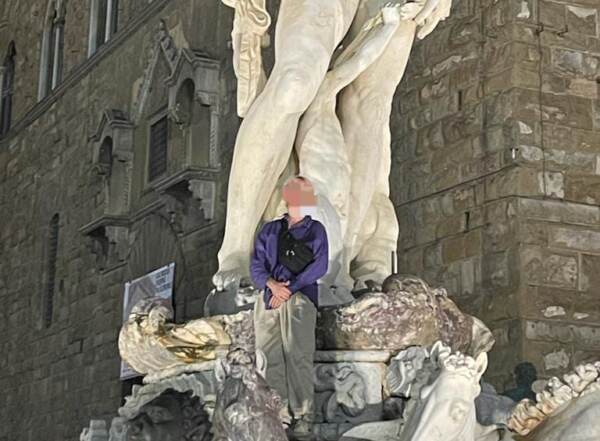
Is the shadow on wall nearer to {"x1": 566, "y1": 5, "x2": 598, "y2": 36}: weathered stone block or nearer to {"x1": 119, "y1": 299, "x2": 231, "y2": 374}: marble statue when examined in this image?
{"x1": 566, "y1": 5, "x2": 598, "y2": 36}: weathered stone block

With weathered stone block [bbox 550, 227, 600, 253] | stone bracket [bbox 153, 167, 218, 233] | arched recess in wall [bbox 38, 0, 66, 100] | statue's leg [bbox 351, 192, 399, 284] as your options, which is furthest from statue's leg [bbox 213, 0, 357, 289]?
arched recess in wall [bbox 38, 0, 66, 100]

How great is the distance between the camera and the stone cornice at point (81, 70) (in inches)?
571

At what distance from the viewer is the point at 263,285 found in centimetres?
328

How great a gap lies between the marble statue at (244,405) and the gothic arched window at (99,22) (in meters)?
14.1

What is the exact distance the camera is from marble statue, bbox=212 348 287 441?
8.75ft

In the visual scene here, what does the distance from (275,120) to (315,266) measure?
0.75 meters

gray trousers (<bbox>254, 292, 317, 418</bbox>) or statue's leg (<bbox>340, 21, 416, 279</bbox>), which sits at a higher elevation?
statue's leg (<bbox>340, 21, 416, 279</bbox>)

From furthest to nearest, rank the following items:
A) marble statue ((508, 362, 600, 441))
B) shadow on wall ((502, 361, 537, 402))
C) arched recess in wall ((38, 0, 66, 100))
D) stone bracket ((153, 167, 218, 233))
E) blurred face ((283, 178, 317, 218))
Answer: arched recess in wall ((38, 0, 66, 100)) < stone bracket ((153, 167, 218, 233)) < shadow on wall ((502, 361, 537, 402)) < blurred face ((283, 178, 317, 218)) < marble statue ((508, 362, 600, 441))

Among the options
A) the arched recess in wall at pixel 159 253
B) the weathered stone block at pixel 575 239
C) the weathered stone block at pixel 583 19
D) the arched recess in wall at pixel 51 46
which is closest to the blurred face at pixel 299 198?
the weathered stone block at pixel 575 239

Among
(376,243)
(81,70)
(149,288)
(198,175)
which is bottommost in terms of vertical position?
(376,243)

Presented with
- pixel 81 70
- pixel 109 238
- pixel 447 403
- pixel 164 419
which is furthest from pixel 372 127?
pixel 81 70

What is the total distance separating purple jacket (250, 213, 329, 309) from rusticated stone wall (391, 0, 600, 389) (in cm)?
416

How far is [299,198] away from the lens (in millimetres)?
3379

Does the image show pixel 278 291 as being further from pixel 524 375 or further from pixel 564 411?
pixel 524 375
